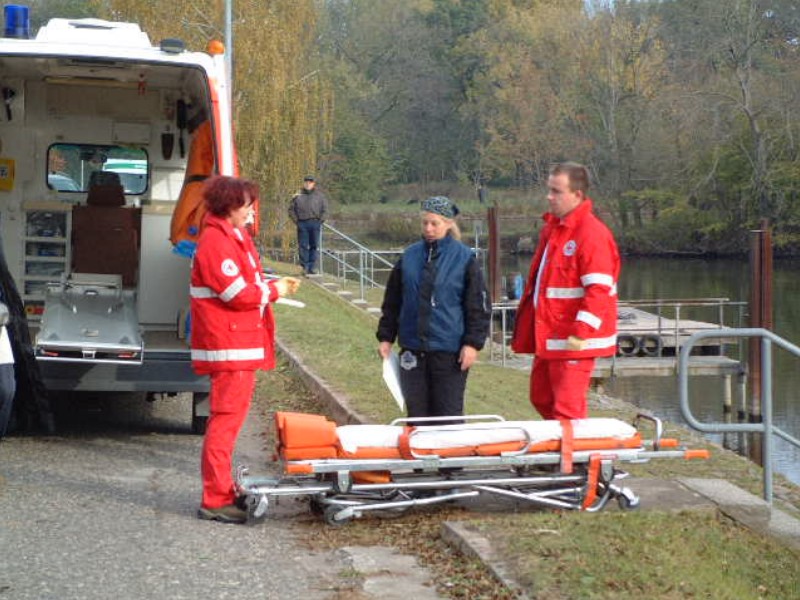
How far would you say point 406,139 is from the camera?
89938 mm

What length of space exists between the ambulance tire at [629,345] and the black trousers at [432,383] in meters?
24.6

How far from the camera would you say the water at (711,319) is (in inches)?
1010

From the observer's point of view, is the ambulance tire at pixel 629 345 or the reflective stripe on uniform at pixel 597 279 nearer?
the reflective stripe on uniform at pixel 597 279

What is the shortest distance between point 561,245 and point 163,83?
16.4ft

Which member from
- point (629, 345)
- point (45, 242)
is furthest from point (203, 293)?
point (629, 345)

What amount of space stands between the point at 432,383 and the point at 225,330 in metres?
1.16

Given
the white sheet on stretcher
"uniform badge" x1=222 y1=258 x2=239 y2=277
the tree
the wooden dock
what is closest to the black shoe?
the white sheet on stretcher

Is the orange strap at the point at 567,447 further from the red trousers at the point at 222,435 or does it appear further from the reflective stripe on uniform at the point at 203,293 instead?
the reflective stripe on uniform at the point at 203,293

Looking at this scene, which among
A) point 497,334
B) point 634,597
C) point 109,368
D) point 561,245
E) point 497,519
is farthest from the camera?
point 497,334

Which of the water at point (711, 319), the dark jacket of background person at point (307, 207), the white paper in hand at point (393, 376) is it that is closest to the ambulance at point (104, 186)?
the white paper in hand at point (393, 376)

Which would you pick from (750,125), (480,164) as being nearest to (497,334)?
(750,125)

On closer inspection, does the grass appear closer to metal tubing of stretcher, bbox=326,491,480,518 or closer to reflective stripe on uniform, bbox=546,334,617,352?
metal tubing of stretcher, bbox=326,491,480,518

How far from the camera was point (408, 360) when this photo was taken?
7422 millimetres

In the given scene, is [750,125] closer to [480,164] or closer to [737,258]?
[737,258]
